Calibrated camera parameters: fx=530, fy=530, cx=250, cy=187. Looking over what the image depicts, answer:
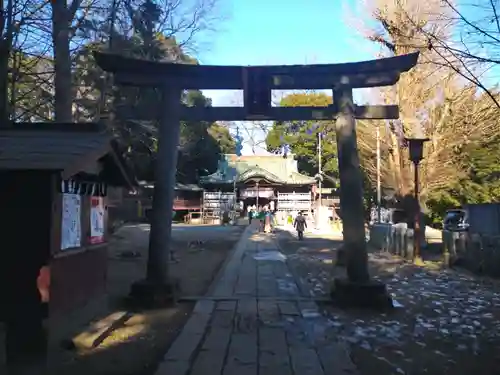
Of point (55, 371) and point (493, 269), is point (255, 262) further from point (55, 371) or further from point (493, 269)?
point (55, 371)

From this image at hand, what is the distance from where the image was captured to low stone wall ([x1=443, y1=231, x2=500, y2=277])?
1270cm

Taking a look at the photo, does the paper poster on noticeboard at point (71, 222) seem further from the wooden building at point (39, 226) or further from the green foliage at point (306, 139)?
the green foliage at point (306, 139)

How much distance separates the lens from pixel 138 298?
861 cm

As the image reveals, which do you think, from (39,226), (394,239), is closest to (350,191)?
(39,226)

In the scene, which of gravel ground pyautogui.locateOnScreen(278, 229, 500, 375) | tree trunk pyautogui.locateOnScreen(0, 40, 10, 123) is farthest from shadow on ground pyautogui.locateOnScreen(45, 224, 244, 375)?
tree trunk pyautogui.locateOnScreen(0, 40, 10, 123)

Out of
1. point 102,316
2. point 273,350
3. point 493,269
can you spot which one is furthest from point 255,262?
point 273,350

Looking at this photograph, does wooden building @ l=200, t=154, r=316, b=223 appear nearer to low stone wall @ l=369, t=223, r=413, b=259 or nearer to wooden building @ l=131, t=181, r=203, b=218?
wooden building @ l=131, t=181, r=203, b=218

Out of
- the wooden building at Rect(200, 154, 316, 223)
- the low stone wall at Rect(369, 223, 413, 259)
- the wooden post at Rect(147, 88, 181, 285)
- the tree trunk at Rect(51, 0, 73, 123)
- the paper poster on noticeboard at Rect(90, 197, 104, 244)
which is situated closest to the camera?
the paper poster on noticeboard at Rect(90, 197, 104, 244)

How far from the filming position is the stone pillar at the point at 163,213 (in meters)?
8.66

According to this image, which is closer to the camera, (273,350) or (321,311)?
(273,350)

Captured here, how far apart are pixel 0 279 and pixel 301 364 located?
328 centimetres

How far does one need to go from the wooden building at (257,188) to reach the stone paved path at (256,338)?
37.5 meters

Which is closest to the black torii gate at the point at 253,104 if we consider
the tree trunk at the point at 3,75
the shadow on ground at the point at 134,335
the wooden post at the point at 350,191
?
the wooden post at the point at 350,191

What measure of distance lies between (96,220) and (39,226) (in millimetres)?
1943
